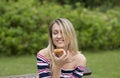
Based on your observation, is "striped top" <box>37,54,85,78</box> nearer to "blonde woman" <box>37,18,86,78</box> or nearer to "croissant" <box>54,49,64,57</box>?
"blonde woman" <box>37,18,86,78</box>

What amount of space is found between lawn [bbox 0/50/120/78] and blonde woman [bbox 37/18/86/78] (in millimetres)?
3022

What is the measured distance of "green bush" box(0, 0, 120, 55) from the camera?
7.22m

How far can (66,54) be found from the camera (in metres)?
3.04

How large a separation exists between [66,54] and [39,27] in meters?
4.47

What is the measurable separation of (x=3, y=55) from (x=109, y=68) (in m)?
2.10

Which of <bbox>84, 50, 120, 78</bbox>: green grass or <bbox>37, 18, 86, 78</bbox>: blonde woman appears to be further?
<bbox>84, 50, 120, 78</bbox>: green grass

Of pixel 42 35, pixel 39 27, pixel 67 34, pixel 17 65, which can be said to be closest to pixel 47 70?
pixel 67 34

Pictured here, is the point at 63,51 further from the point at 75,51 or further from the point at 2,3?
the point at 2,3

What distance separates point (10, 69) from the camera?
6441 millimetres

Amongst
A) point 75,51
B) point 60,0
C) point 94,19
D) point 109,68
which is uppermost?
point 60,0

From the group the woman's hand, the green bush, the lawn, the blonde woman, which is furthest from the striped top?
the green bush

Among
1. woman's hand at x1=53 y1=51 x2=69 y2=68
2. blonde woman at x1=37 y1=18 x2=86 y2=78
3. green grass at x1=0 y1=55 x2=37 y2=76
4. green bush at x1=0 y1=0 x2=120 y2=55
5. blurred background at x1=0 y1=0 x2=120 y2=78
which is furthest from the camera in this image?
green bush at x1=0 y1=0 x2=120 y2=55

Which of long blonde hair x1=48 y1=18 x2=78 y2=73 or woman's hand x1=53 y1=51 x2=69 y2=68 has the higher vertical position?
long blonde hair x1=48 y1=18 x2=78 y2=73

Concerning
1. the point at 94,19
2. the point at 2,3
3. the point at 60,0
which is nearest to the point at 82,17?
the point at 94,19
